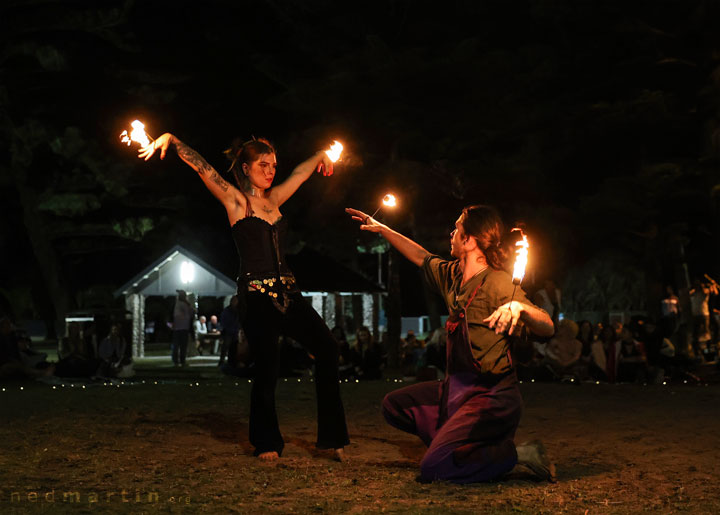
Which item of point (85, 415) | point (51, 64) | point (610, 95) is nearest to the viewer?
point (85, 415)

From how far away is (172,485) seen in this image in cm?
604

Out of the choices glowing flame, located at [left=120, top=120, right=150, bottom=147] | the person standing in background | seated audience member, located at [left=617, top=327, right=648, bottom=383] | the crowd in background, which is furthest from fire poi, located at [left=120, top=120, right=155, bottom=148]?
the person standing in background

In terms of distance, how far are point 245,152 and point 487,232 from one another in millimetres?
2072

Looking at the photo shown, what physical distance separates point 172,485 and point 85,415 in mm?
4685

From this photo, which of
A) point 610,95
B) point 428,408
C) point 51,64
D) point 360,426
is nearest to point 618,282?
point 610,95

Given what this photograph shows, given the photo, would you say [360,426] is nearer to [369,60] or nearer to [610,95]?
[369,60]

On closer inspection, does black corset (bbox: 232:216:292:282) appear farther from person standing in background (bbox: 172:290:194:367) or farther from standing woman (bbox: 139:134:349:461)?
person standing in background (bbox: 172:290:194:367)

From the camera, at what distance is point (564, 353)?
16.1 m

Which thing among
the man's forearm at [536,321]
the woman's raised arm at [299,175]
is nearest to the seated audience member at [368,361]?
the woman's raised arm at [299,175]

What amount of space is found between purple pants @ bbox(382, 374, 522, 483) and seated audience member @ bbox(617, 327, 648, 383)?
986cm

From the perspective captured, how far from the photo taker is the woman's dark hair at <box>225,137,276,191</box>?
7.36 m

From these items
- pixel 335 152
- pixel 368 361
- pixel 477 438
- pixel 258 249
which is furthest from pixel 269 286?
pixel 368 361

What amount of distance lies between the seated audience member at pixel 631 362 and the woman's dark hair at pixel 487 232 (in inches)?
389

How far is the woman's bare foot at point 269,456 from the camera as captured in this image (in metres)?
7.06
